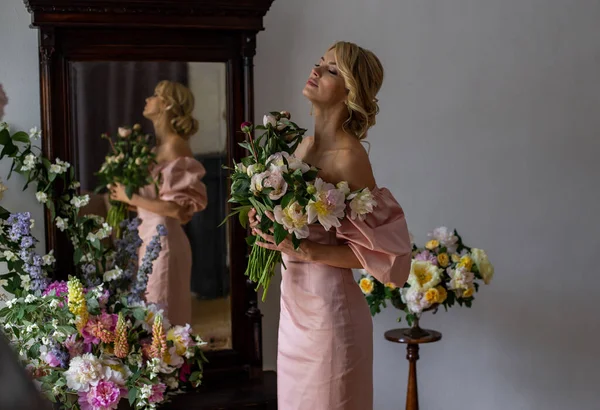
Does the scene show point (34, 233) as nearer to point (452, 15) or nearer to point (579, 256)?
point (452, 15)

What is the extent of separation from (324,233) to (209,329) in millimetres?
803

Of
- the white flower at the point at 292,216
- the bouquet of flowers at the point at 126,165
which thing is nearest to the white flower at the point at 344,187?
the white flower at the point at 292,216

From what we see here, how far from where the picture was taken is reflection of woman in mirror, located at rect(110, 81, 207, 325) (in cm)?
285

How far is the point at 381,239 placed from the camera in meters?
2.37

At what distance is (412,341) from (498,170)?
3.36ft

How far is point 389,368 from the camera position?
3598mm

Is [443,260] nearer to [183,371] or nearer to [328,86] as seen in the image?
[328,86]

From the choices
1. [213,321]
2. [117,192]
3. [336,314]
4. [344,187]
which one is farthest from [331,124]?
[213,321]

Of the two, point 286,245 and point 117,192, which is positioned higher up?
point 117,192

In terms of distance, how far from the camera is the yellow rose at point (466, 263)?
321cm

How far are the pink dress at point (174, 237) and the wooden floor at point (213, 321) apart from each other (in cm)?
4

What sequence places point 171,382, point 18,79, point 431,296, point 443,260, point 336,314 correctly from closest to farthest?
point 336,314, point 171,382, point 18,79, point 431,296, point 443,260

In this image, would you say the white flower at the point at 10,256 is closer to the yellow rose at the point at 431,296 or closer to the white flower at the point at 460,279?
the yellow rose at the point at 431,296

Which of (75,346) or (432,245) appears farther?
(432,245)
